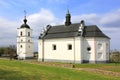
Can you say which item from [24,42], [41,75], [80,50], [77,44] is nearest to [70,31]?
[77,44]

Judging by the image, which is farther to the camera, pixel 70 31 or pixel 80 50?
pixel 70 31

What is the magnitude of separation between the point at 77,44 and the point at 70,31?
3.80m

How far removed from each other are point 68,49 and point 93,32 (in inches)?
234

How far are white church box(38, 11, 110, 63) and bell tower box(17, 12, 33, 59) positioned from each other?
33.9ft

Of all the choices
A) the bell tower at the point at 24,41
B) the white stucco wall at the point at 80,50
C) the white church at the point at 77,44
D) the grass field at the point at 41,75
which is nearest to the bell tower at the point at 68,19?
the white church at the point at 77,44

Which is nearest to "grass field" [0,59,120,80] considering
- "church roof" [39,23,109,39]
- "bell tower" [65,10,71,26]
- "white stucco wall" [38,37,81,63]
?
"white stucco wall" [38,37,81,63]

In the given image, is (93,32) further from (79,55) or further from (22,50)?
(22,50)

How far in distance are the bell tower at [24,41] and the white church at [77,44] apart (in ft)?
33.9

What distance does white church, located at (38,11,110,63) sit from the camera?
40.5 metres

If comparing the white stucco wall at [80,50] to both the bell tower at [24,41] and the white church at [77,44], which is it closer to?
the white church at [77,44]

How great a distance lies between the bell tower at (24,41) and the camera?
2164 inches

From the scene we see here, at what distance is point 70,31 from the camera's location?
43.3 m

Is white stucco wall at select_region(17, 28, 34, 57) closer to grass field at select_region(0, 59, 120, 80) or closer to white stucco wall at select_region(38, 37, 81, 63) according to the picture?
white stucco wall at select_region(38, 37, 81, 63)

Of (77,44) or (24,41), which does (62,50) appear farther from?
(24,41)
